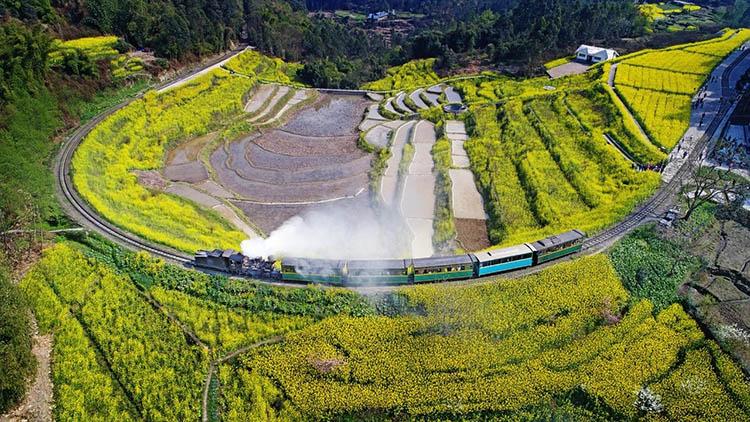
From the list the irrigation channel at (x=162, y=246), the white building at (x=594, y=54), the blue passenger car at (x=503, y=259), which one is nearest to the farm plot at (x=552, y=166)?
the irrigation channel at (x=162, y=246)

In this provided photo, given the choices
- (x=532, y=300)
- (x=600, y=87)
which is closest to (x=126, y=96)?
(x=532, y=300)

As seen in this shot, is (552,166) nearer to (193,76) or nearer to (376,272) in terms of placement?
(376,272)

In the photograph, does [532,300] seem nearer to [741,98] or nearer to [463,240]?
[463,240]

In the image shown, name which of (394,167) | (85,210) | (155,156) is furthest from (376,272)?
(155,156)

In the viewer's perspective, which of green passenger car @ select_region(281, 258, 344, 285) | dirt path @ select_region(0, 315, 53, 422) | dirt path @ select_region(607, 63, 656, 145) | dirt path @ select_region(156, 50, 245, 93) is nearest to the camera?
dirt path @ select_region(0, 315, 53, 422)

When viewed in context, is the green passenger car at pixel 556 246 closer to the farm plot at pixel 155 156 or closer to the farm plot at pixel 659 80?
the farm plot at pixel 155 156

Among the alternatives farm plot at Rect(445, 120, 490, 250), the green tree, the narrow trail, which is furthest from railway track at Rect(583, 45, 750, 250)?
the green tree

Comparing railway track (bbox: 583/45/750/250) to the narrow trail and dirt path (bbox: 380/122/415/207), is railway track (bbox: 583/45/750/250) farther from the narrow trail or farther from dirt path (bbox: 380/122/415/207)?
the narrow trail
